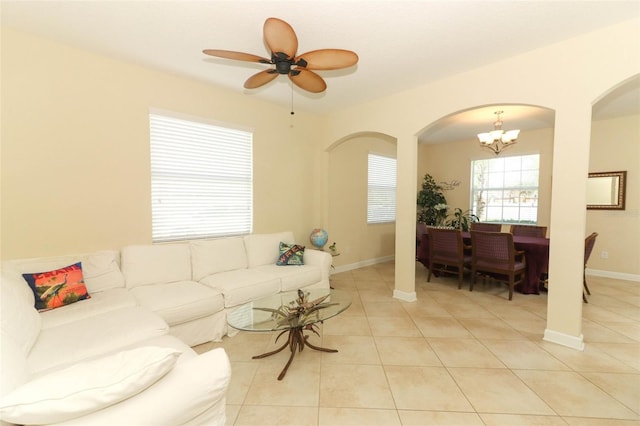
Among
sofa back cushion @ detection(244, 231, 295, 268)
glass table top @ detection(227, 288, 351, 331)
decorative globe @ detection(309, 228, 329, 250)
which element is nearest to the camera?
glass table top @ detection(227, 288, 351, 331)

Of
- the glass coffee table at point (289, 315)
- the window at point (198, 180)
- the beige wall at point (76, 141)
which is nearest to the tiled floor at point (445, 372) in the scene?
the glass coffee table at point (289, 315)

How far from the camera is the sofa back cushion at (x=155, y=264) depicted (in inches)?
112

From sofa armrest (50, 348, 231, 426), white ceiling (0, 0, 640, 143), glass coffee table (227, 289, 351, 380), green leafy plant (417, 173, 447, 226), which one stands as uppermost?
white ceiling (0, 0, 640, 143)

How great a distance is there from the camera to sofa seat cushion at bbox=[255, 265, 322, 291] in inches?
130

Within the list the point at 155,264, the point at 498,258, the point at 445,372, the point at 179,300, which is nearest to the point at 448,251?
the point at 498,258

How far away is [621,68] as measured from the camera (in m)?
2.28

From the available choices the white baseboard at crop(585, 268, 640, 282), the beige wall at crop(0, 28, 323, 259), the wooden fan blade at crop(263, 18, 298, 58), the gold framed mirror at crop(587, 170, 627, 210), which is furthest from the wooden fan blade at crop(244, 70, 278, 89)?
the white baseboard at crop(585, 268, 640, 282)

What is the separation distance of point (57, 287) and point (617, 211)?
748cm

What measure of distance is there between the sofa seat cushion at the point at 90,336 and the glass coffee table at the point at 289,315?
0.59m

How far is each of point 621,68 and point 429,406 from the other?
9.73 feet

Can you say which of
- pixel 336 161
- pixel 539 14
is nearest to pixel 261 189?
pixel 336 161

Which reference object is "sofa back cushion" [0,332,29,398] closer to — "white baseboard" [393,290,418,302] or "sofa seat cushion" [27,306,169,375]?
"sofa seat cushion" [27,306,169,375]

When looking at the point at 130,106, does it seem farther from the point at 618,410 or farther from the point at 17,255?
the point at 618,410

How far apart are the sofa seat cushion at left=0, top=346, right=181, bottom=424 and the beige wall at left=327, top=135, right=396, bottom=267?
401 cm
